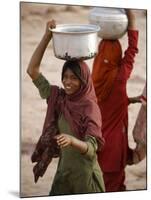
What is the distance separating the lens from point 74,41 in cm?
245

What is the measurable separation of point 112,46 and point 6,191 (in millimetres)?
868

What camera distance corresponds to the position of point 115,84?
2598 mm

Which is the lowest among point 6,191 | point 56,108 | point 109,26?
point 6,191

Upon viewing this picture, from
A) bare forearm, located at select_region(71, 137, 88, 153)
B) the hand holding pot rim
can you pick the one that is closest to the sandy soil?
the hand holding pot rim

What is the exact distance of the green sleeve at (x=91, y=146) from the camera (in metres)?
2.49

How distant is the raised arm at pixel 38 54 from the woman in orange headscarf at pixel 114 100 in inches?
10.3

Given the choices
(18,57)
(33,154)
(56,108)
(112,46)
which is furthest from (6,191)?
(112,46)

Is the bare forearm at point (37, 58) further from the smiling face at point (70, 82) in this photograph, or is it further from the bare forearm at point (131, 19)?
the bare forearm at point (131, 19)

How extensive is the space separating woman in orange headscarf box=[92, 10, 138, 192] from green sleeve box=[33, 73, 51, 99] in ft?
0.77

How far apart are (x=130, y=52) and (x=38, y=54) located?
48 cm

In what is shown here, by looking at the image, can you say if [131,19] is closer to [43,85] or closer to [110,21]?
[110,21]

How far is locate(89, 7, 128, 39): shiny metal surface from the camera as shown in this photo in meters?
2.54

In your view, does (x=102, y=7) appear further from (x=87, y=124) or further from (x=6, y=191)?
(x=6, y=191)

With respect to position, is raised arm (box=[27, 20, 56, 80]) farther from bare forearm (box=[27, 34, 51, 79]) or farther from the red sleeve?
the red sleeve
